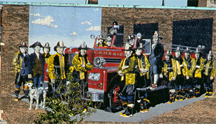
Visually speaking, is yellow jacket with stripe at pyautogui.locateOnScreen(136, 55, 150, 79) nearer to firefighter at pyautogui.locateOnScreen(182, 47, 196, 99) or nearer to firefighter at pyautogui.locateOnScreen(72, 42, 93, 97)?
firefighter at pyautogui.locateOnScreen(182, 47, 196, 99)

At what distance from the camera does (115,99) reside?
10.8 metres

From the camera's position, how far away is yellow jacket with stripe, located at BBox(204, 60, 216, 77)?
11.7 m

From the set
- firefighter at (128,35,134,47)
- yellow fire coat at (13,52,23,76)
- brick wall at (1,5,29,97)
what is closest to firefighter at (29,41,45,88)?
yellow fire coat at (13,52,23,76)

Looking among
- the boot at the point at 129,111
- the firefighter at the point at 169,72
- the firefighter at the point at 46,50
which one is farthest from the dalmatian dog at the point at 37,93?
the firefighter at the point at 169,72

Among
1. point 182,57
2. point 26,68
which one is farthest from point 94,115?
point 182,57

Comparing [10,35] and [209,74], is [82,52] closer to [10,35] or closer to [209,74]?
[10,35]

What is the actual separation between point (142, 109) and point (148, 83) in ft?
3.42

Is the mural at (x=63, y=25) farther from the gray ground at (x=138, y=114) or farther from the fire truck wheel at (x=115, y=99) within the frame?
the gray ground at (x=138, y=114)

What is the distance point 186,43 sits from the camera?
11633 mm

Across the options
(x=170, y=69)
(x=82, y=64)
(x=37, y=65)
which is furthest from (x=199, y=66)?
(x=37, y=65)

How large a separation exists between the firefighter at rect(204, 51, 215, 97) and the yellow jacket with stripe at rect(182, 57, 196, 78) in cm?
53

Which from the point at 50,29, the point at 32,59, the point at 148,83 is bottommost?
the point at 148,83

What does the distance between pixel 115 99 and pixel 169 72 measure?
97.6 inches

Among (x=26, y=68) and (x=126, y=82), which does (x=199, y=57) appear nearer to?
(x=126, y=82)
